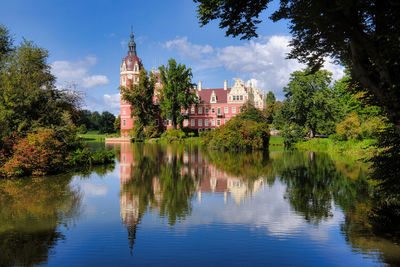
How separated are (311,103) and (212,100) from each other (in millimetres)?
25531

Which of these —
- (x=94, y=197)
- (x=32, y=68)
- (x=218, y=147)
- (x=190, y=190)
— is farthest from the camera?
(x=218, y=147)

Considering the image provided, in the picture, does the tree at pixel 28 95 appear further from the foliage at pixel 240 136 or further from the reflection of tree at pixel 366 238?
the foliage at pixel 240 136

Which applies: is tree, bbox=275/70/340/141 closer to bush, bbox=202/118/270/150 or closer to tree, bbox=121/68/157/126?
bush, bbox=202/118/270/150

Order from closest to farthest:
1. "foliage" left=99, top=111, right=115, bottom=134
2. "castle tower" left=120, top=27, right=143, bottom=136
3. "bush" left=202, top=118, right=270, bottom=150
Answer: "bush" left=202, top=118, right=270, bottom=150, "castle tower" left=120, top=27, right=143, bottom=136, "foliage" left=99, top=111, right=115, bottom=134

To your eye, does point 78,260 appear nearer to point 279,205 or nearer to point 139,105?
point 279,205

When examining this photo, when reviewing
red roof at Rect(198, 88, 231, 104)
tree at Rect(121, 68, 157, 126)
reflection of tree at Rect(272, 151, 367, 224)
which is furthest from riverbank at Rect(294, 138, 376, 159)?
tree at Rect(121, 68, 157, 126)

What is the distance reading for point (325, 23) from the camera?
5887 mm

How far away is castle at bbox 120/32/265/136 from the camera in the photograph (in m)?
61.4

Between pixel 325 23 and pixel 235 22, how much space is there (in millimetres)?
3175

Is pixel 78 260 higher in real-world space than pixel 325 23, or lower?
lower

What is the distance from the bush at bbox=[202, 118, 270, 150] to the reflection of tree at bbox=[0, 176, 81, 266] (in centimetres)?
2359

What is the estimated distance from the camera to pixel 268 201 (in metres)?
10.6

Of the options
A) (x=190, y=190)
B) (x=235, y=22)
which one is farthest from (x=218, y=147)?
(x=235, y=22)

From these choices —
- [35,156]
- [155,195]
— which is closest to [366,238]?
[155,195]
